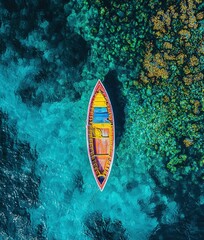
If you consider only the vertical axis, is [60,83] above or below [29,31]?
below

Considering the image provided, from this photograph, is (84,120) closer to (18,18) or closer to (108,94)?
(108,94)

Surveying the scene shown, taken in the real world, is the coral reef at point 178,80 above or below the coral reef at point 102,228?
above

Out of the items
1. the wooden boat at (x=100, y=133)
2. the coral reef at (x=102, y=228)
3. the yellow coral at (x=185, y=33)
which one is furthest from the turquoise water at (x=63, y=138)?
the yellow coral at (x=185, y=33)

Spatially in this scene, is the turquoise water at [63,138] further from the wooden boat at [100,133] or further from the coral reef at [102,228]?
the wooden boat at [100,133]

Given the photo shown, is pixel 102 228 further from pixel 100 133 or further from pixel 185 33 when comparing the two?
pixel 185 33

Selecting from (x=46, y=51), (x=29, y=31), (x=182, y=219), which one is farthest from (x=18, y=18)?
(x=182, y=219)

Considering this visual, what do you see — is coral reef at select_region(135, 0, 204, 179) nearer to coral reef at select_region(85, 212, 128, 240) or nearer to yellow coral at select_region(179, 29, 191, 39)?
yellow coral at select_region(179, 29, 191, 39)

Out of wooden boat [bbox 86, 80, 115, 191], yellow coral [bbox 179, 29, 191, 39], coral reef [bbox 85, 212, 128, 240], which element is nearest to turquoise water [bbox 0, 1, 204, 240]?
coral reef [bbox 85, 212, 128, 240]
